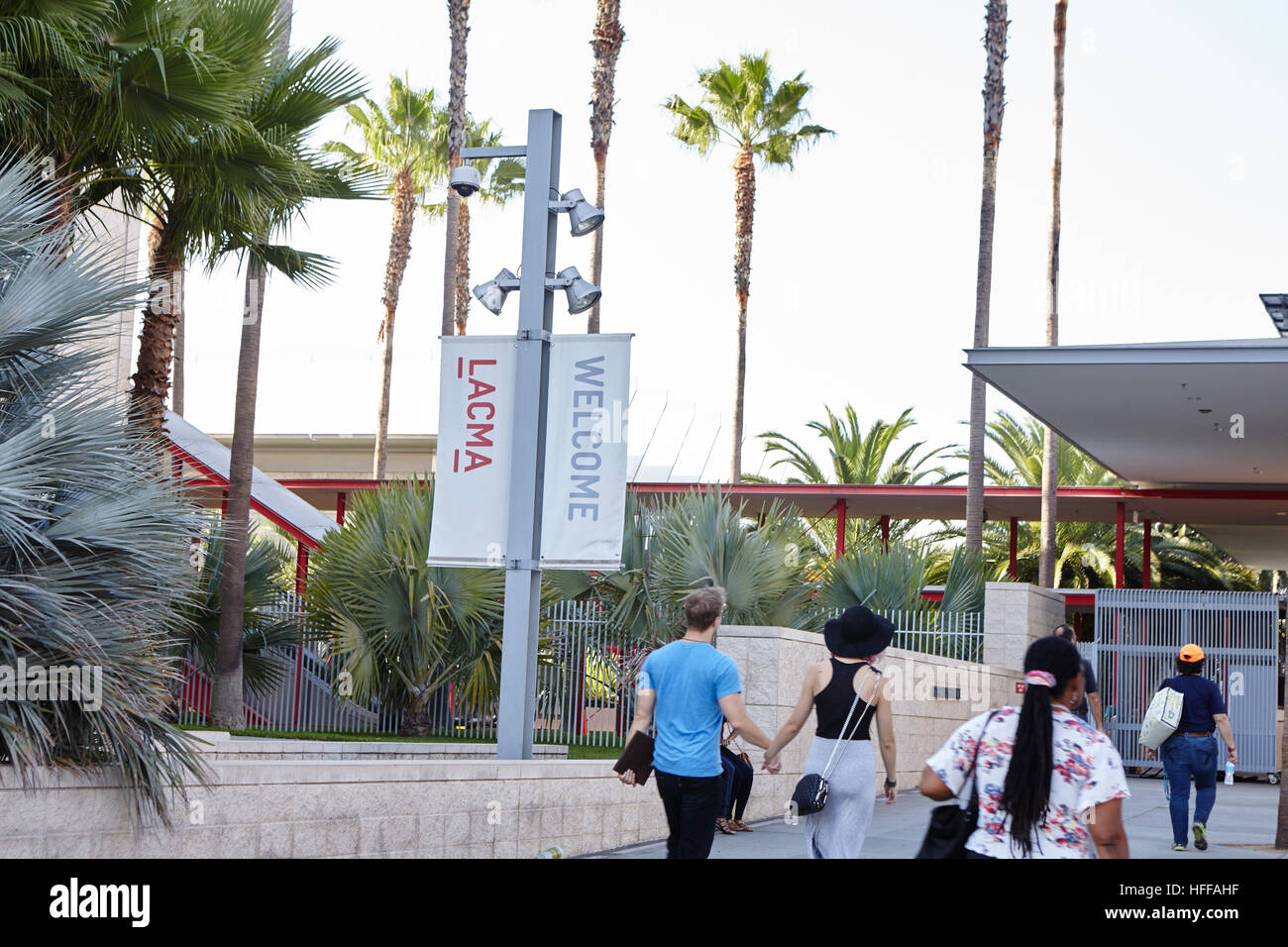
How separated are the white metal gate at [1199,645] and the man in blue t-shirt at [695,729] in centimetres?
1498

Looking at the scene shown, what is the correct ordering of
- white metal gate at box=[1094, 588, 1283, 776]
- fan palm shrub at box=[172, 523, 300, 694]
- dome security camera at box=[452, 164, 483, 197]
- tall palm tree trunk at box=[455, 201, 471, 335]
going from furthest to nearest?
tall palm tree trunk at box=[455, 201, 471, 335] → white metal gate at box=[1094, 588, 1283, 776] → fan palm shrub at box=[172, 523, 300, 694] → dome security camera at box=[452, 164, 483, 197]

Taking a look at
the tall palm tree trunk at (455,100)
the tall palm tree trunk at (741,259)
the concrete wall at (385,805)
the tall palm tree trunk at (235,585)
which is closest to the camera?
the concrete wall at (385,805)

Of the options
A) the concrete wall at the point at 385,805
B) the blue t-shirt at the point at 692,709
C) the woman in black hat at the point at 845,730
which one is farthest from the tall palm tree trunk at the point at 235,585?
the woman in black hat at the point at 845,730

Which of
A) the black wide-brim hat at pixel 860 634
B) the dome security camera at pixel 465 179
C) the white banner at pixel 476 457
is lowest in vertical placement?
the black wide-brim hat at pixel 860 634

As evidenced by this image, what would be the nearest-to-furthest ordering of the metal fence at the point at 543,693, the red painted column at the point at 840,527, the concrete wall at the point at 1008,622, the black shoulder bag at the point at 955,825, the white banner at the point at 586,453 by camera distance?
the black shoulder bag at the point at 955,825, the white banner at the point at 586,453, the metal fence at the point at 543,693, the concrete wall at the point at 1008,622, the red painted column at the point at 840,527

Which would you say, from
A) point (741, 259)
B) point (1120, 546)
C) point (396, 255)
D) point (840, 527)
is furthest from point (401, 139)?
point (1120, 546)

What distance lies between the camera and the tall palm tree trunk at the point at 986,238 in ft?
81.2

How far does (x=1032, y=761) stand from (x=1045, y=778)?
2.5 inches

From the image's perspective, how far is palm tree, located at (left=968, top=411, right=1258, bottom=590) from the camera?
34.7 meters

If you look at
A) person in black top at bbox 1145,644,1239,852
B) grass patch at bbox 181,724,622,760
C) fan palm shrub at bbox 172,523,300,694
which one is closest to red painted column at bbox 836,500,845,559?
grass patch at bbox 181,724,622,760

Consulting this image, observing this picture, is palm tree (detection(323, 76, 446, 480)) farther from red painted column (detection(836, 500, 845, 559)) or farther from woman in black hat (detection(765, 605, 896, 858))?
woman in black hat (detection(765, 605, 896, 858))

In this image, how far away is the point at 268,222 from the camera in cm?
1317

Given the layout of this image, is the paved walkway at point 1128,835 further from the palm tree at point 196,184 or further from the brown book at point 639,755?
the palm tree at point 196,184
